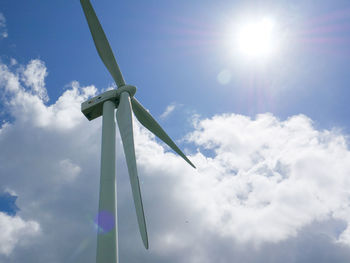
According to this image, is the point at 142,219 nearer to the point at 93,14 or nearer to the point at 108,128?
the point at 108,128

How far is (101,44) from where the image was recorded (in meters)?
24.5

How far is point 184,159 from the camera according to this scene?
1117 inches

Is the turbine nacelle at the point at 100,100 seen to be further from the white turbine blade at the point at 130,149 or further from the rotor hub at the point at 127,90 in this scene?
the white turbine blade at the point at 130,149

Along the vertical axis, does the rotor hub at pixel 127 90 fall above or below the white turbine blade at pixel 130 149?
above

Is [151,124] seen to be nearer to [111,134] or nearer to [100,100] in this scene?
[100,100]

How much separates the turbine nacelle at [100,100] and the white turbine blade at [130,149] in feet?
2.28

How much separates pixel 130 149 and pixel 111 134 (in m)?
2.36

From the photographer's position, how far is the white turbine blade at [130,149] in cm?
1425

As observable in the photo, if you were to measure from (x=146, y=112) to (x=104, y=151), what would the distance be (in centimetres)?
964

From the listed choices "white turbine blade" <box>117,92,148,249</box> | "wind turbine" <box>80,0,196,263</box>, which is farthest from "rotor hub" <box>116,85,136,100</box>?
"white turbine blade" <box>117,92,148,249</box>

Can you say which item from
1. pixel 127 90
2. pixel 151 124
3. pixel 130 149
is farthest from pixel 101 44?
pixel 130 149

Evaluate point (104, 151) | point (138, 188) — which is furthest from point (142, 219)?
point (104, 151)

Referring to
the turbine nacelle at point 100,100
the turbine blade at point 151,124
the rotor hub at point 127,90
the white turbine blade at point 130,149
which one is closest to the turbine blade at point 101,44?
the rotor hub at point 127,90

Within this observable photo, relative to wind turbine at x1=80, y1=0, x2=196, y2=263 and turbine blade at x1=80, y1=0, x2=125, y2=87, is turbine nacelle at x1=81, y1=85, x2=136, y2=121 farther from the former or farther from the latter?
turbine blade at x1=80, y1=0, x2=125, y2=87
